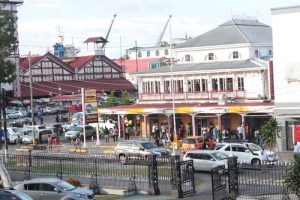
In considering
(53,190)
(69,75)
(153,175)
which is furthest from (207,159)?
(69,75)

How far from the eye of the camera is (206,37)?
205 feet

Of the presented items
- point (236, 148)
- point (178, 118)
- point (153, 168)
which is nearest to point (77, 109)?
point (178, 118)

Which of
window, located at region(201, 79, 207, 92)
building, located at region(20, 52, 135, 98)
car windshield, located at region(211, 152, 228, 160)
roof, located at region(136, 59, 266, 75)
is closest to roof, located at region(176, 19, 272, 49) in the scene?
roof, located at region(136, 59, 266, 75)

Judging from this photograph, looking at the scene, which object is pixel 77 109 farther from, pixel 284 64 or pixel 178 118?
pixel 284 64

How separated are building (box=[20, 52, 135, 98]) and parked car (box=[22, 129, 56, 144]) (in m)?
37.4

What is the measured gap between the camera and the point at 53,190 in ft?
82.2

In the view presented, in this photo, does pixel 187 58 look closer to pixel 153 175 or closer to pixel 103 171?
pixel 103 171

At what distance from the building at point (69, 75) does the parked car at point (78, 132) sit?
36.5 m

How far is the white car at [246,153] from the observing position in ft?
119

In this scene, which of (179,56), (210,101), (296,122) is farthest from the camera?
(179,56)

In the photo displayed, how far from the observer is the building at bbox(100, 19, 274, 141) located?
169 feet

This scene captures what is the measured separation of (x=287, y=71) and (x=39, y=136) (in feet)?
77.1

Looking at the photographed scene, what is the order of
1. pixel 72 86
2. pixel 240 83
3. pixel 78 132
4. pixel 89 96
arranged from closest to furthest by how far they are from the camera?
pixel 89 96
pixel 240 83
pixel 78 132
pixel 72 86

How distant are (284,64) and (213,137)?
8.43 meters
